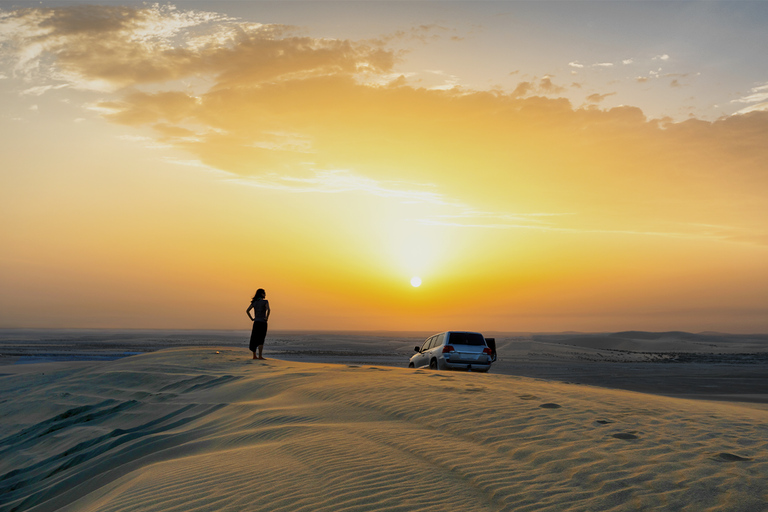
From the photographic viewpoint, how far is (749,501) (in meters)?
4.27

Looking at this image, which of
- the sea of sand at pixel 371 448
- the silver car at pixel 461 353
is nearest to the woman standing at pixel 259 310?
the sea of sand at pixel 371 448

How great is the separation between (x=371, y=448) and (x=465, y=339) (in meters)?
11.9

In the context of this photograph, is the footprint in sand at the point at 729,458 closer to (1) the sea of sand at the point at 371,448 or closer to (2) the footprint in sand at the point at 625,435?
(1) the sea of sand at the point at 371,448

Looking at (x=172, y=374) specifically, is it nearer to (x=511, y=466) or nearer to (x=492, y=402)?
(x=492, y=402)

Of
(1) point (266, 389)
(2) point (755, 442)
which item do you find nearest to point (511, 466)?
(2) point (755, 442)

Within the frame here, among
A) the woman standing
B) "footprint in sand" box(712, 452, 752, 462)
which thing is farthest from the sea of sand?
the woman standing

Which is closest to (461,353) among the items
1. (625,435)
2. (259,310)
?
(259,310)

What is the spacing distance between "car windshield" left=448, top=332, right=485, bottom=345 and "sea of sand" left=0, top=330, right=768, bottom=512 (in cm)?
504

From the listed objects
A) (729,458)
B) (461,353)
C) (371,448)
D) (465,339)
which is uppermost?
(465,339)

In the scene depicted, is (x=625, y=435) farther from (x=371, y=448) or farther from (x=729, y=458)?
(x=371, y=448)

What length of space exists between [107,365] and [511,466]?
1587 centimetres

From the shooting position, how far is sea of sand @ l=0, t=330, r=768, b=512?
4.65 metres

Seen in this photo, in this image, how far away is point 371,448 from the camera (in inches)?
243

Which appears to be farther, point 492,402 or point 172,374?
point 172,374
